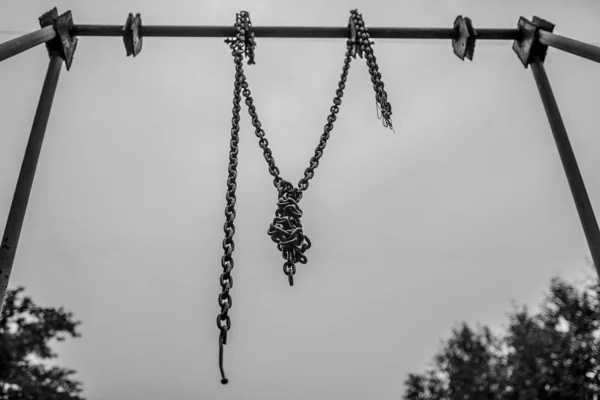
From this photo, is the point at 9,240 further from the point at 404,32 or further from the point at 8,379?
the point at 8,379

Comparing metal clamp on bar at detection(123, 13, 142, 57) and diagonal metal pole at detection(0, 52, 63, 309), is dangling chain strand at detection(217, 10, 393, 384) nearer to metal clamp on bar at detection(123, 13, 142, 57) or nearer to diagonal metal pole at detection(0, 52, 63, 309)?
metal clamp on bar at detection(123, 13, 142, 57)

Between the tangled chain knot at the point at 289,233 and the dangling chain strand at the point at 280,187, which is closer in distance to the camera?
the dangling chain strand at the point at 280,187

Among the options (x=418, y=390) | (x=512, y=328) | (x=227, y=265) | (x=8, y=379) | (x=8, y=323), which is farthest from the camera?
(x=418, y=390)

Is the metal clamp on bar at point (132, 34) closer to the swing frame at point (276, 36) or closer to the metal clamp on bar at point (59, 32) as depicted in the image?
the swing frame at point (276, 36)

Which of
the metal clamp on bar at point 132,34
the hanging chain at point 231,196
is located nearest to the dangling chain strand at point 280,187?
the hanging chain at point 231,196

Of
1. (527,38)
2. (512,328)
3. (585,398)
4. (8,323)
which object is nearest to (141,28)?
(527,38)

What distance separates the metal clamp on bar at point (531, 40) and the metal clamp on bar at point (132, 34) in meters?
3.97

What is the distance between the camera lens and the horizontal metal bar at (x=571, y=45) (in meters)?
3.63

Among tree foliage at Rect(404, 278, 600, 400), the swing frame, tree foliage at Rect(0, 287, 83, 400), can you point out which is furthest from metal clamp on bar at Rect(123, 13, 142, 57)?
tree foliage at Rect(404, 278, 600, 400)

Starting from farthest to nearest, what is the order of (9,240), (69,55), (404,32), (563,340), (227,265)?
(563,340)
(404,32)
(69,55)
(9,240)
(227,265)

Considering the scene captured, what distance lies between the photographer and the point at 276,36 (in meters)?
4.61

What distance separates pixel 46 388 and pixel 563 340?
21.9 meters

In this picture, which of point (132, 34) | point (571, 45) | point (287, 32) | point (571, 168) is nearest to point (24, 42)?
point (132, 34)

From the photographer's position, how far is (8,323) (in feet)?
53.6
